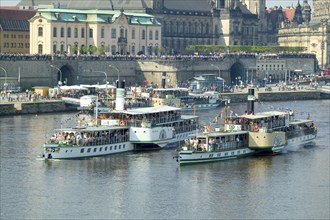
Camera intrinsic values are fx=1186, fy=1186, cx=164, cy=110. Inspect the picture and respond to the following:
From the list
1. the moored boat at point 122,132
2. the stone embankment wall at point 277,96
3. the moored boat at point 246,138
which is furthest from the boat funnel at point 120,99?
the stone embankment wall at point 277,96

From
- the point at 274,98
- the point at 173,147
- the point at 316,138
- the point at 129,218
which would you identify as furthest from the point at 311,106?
the point at 129,218

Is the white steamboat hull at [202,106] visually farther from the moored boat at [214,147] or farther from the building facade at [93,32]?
the moored boat at [214,147]

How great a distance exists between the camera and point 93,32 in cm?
16062

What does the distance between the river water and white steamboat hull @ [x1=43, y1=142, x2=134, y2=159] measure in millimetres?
814

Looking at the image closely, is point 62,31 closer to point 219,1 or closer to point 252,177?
point 219,1

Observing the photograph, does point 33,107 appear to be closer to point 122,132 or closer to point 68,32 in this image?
point 122,132

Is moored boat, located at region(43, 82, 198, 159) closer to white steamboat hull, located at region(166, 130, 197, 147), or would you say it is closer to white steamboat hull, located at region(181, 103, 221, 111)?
white steamboat hull, located at region(166, 130, 197, 147)

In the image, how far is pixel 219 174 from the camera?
8125cm

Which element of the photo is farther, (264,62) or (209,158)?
(264,62)

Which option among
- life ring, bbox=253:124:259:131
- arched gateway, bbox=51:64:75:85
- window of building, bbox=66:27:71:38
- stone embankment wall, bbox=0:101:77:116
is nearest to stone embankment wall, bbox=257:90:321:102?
arched gateway, bbox=51:64:75:85

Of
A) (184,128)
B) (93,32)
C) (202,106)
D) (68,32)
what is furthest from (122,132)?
(93,32)

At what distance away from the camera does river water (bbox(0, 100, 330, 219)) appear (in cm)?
6938

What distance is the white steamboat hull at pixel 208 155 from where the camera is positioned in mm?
84312

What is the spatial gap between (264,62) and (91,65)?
38.0 metres
